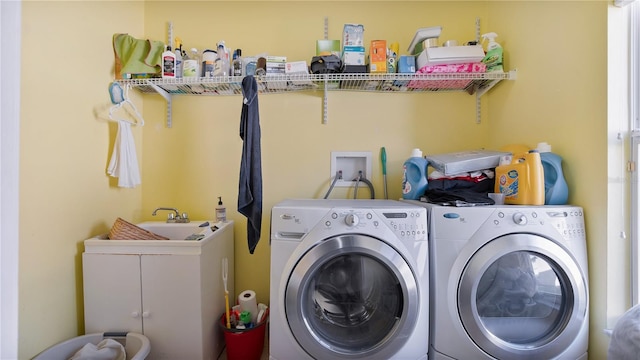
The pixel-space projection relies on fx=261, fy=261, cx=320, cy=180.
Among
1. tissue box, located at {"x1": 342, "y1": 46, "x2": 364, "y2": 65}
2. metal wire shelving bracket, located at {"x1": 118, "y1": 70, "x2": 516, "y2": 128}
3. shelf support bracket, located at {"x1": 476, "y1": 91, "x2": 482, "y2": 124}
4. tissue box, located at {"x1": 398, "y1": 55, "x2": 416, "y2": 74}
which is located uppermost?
tissue box, located at {"x1": 342, "y1": 46, "x2": 364, "y2": 65}

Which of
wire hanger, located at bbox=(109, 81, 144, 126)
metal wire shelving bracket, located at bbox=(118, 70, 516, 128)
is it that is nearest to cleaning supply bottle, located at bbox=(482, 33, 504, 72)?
metal wire shelving bracket, located at bbox=(118, 70, 516, 128)

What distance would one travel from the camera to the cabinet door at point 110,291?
1.30m

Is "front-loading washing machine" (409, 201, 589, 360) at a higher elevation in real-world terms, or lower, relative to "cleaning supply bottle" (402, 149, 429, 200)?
lower

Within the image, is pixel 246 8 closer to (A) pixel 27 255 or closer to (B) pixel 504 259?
(A) pixel 27 255

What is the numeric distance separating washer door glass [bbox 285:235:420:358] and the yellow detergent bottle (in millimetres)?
638

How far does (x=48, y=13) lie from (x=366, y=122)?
176cm

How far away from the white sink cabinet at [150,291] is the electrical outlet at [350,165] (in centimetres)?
99

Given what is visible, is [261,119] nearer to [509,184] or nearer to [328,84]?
[328,84]

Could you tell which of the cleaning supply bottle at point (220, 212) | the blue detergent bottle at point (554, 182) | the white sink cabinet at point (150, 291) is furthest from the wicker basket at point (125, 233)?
the blue detergent bottle at point (554, 182)

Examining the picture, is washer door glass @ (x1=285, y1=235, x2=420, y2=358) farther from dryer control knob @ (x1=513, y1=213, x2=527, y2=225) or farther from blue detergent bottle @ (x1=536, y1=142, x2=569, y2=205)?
blue detergent bottle @ (x1=536, y1=142, x2=569, y2=205)

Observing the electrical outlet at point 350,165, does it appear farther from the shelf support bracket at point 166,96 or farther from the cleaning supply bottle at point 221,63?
the shelf support bracket at point 166,96

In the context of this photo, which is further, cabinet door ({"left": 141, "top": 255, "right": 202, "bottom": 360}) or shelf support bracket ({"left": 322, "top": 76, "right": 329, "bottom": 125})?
shelf support bracket ({"left": 322, "top": 76, "right": 329, "bottom": 125})

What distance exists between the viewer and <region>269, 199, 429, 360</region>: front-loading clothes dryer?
112 centimetres

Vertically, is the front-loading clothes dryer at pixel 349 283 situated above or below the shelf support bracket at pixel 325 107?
below
